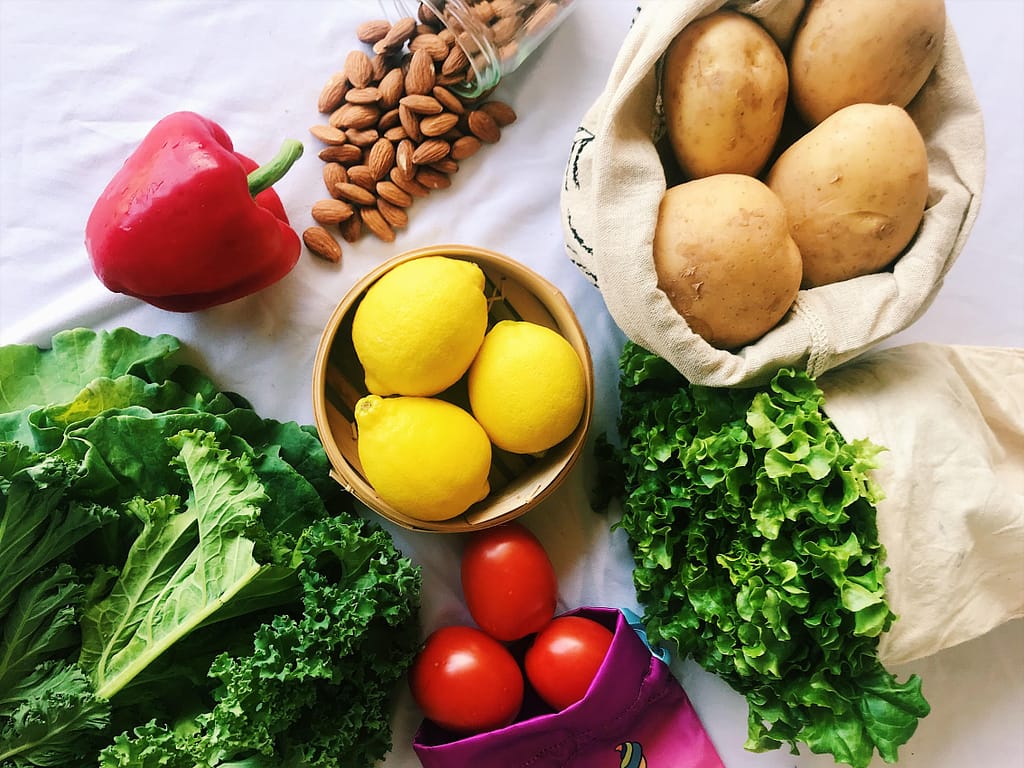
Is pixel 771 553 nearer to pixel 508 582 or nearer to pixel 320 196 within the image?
pixel 508 582

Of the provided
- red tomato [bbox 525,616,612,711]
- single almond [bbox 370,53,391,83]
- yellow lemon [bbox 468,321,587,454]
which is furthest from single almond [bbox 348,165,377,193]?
red tomato [bbox 525,616,612,711]

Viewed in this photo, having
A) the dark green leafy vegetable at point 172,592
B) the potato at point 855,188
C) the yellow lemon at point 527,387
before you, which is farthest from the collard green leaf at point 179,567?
the potato at point 855,188

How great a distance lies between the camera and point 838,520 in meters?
0.66

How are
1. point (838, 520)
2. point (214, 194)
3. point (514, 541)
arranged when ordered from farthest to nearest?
point (514, 541)
point (214, 194)
point (838, 520)

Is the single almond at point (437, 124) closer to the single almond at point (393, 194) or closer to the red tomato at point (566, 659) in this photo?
the single almond at point (393, 194)

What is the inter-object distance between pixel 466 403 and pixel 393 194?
26 centimetres

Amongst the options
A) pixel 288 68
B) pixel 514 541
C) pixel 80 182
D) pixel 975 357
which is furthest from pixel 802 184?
pixel 80 182

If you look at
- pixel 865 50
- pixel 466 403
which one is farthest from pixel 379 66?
pixel 865 50

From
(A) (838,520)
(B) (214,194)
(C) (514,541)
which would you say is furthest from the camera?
(C) (514,541)

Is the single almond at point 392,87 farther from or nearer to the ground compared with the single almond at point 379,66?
nearer to the ground

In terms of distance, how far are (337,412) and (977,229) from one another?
0.81 meters

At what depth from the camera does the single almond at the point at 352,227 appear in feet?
3.00

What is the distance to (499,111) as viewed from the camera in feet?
3.01

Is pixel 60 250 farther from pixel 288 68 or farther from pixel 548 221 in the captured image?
pixel 548 221
